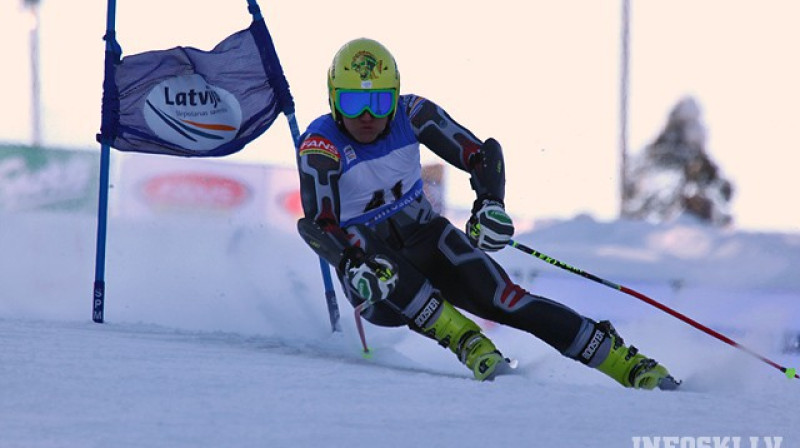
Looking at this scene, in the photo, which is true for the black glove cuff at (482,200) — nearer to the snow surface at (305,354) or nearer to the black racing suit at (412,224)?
the black racing suit at (412,224)

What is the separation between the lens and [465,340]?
5.40 metres

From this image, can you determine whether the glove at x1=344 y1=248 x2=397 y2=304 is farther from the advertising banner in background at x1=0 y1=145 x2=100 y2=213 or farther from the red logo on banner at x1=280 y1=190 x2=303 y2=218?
the advertising banner in background at x1=0 y1=145 x2=100 y2=213

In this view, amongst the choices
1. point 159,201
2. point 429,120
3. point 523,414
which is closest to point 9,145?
point 159,201

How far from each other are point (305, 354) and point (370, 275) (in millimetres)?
751

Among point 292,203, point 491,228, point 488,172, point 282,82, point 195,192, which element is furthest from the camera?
point 292,203

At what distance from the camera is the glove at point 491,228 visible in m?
5.60

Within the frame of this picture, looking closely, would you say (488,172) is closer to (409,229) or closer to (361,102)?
(409,229)

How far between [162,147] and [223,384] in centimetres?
309

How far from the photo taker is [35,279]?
918 centimetres

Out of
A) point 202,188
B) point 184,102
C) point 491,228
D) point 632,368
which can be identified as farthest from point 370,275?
point 202,188

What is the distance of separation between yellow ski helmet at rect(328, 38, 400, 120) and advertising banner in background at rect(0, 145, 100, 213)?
865cm

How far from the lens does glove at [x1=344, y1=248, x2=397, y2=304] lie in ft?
17.2

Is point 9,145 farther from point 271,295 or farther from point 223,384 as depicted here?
point 223,384

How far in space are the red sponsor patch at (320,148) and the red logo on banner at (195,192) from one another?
6998 millimetres
